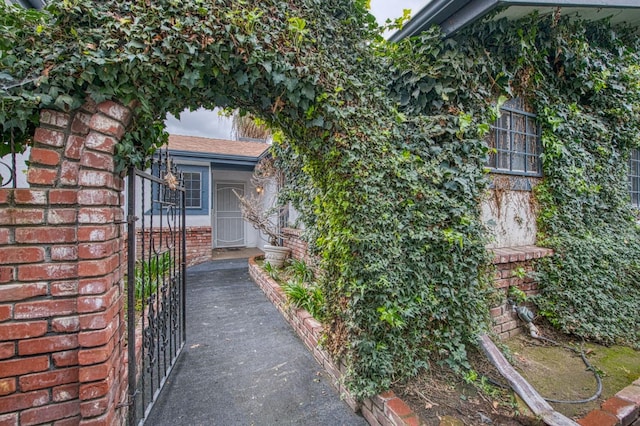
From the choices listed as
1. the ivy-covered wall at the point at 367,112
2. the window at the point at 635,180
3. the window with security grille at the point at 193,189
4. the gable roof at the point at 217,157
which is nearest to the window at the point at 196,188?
the window with security grille at the point at 193,189

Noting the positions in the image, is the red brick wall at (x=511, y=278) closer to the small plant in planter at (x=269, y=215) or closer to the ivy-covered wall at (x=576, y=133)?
the ivy-covered wall at (x=576, y=133)

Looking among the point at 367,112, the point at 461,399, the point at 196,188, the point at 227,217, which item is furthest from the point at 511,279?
the point at 227,217

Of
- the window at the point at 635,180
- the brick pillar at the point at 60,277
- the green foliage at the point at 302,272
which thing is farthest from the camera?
the window at the point at 635,180

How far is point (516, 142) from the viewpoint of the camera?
3.66 m

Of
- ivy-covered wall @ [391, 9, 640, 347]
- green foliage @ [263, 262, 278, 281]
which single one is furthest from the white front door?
ivy-covered wall @ [391, 9, 640, 347]

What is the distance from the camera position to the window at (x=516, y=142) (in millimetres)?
3498

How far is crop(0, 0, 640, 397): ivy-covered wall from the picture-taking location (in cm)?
147

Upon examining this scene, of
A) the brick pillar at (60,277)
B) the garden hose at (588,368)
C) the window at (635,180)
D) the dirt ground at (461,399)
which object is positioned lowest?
the garden hose at (588,368)

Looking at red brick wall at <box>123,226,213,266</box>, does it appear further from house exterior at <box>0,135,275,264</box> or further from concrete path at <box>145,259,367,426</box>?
concrete path at <box>145,259,367,426</box>

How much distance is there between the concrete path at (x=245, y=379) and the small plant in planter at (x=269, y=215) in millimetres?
1592

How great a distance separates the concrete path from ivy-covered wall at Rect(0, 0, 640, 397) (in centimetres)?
40

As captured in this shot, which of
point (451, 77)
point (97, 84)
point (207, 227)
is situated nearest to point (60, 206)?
point (97, 84)

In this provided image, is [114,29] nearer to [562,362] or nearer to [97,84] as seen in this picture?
[97,84]

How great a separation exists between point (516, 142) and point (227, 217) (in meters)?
8.34
